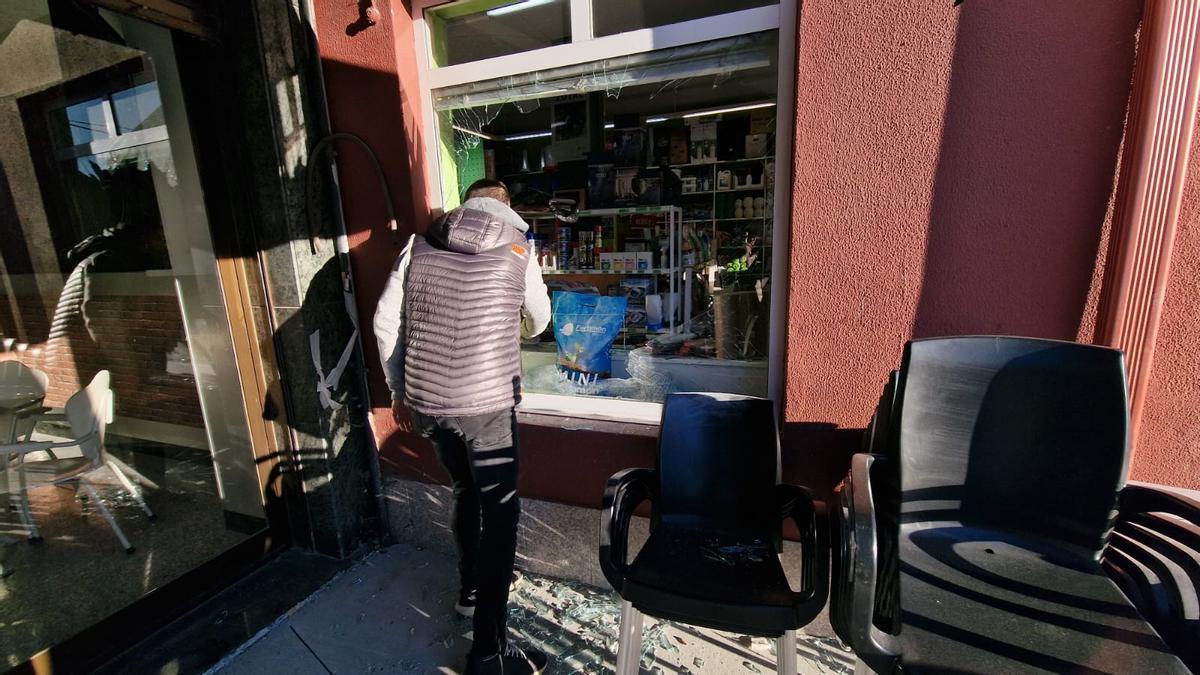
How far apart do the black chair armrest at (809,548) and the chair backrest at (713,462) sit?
0.14 meters

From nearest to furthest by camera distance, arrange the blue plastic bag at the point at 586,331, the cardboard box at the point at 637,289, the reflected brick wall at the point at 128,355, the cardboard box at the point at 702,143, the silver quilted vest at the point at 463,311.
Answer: the silver quilted vest at the point at 463,311 → the reflected brick wall at the point at 128,355 → the blue plastic bag at the point at 586,331 → the cardboard box at the point at 637,289 → the cardboard box at the point at 702,143

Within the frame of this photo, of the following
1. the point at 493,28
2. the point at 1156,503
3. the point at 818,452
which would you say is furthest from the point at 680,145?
the point at 1156,503

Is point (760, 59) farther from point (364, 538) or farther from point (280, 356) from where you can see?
point (364, 538)

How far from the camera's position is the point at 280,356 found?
7.93 ft

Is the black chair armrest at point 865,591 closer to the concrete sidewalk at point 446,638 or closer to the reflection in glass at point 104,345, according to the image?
the concrete sidewalk at point 446,638

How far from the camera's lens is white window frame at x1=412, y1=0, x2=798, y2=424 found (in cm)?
179

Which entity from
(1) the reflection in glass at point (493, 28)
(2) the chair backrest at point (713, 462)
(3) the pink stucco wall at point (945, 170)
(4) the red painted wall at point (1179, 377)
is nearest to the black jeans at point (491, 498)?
(2) the chair backrest at point (713, 462)

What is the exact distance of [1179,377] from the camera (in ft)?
4.96

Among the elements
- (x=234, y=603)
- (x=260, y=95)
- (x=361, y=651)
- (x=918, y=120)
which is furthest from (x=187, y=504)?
(x=918, y=120)

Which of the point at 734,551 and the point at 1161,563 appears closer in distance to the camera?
the point at 1161,563

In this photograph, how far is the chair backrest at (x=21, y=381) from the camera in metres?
1.86

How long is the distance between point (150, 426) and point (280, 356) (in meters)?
0.81

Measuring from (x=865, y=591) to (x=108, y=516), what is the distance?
3216 mm

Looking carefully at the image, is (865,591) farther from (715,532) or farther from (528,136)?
(528,136)
